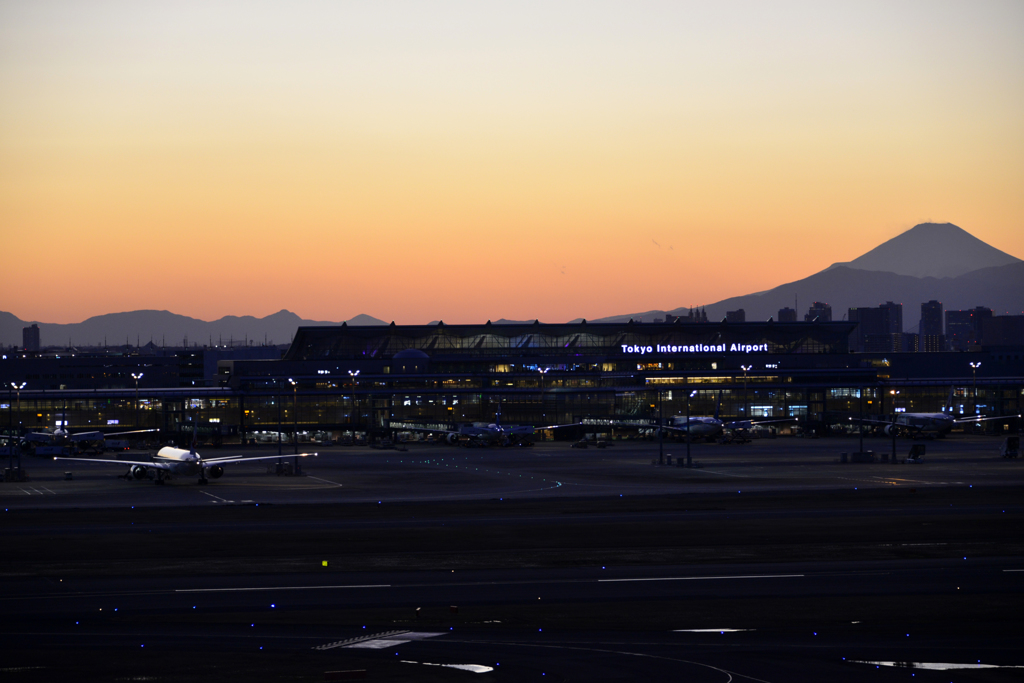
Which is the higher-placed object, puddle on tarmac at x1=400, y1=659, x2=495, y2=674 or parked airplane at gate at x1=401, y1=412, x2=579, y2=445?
puddle on tarmac at x1=400, y1=659, x2=495, y2=674

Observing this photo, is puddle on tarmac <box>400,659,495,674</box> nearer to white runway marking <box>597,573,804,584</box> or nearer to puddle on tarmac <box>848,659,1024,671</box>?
puddle on tarmac <box>848,659,1024,671</box>

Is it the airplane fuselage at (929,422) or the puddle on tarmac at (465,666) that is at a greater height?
the puddle on tarmac at (465,666)

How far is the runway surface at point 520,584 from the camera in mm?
25125

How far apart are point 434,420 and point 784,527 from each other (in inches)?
5086

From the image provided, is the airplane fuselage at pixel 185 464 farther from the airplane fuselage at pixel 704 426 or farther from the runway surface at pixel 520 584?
the airplane fuselage at pixel 704 426

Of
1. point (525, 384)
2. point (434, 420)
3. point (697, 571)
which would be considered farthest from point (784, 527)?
point (525, 384)

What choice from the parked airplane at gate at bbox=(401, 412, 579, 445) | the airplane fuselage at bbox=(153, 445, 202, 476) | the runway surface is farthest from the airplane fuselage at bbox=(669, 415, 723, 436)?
the airplane fuselage at bbox=(153, 445, 202, 476)

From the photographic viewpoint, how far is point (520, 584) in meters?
35.2

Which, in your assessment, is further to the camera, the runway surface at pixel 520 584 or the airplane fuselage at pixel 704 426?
the airplane fuselage at pixel 704 426

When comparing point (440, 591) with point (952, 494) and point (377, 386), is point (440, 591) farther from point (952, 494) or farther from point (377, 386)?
point (377, 386)

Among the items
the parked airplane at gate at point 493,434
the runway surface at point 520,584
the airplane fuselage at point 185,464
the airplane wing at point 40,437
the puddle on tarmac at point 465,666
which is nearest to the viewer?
the puddle on tarmac at point 465,666

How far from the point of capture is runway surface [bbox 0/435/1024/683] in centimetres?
2512

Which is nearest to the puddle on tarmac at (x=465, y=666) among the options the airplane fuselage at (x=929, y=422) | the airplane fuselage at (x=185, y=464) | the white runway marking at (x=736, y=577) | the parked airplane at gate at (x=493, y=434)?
the white runway marking at (x=736, y=577)

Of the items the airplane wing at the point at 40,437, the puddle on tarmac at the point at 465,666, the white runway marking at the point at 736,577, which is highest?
the puddle on tarmac at the point at 465,666
